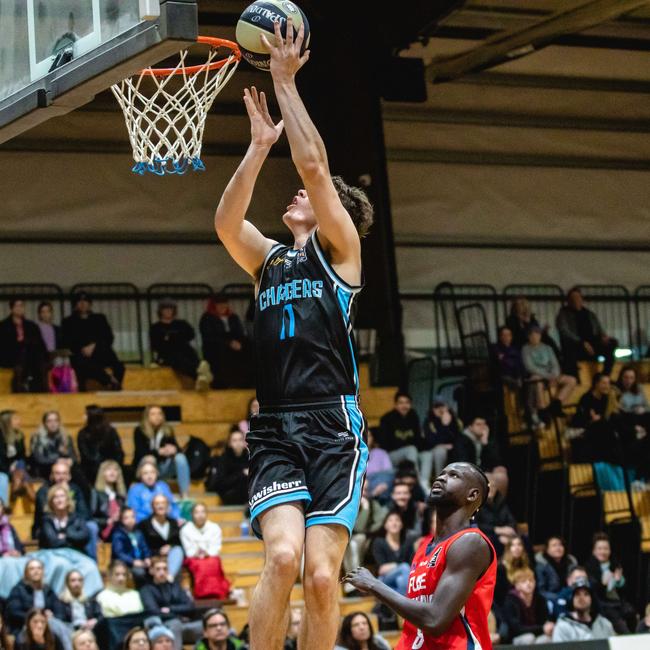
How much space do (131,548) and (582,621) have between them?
511 centimetres

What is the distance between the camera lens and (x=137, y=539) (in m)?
15.1

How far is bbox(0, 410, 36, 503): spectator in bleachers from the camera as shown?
1627cm

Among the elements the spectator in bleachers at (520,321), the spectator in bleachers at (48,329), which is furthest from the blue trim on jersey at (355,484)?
the spectator in bleachers at (520,321)

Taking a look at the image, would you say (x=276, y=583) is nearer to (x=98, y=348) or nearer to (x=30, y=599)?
(x=30, y=599)

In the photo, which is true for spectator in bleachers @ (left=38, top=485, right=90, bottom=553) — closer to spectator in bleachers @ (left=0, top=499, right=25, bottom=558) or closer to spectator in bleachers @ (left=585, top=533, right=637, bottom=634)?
spectator in bleachers @ (left=0, top=499, right=25, bottom=558)

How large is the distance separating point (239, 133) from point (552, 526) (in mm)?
7397

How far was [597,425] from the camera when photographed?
63.1 ft

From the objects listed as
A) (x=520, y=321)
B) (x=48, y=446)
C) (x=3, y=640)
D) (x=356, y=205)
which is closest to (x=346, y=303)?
(x=356, y=205)

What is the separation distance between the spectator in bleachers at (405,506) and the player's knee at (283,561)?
1017 centimetres

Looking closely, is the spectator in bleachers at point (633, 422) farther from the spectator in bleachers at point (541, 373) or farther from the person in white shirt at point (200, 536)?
the person in white shirt at point (200, 536)

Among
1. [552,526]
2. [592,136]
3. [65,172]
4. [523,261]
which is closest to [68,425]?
[65,172]

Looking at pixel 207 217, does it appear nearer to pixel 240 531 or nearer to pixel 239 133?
pixel 239 133

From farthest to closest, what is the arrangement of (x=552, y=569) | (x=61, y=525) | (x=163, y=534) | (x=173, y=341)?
(x=173, y=341)
(x=552, y=569)
(x=163, y=534)
(x=61, y=525)

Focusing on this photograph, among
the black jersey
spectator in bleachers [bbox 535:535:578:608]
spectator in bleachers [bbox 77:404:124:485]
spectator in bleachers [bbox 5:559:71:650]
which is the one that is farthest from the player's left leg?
spectator in bleachers [bbox 77:404:124:485]
